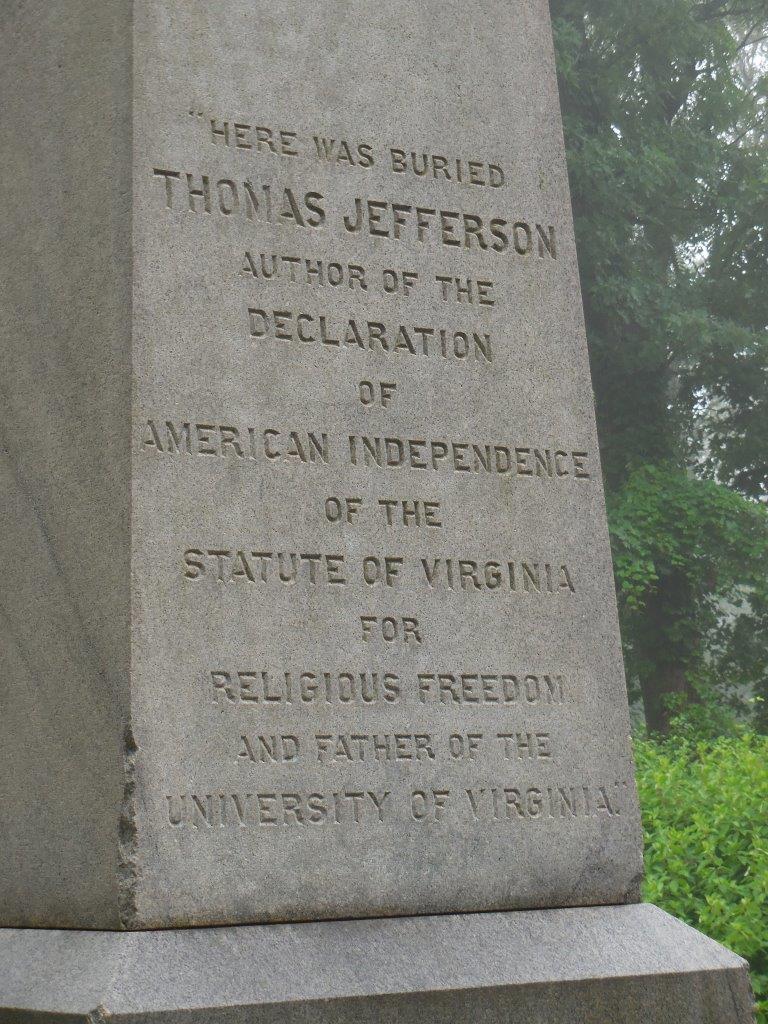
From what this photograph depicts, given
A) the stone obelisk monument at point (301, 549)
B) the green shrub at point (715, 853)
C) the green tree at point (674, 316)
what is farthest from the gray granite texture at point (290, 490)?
the green tree at point (674, 316)

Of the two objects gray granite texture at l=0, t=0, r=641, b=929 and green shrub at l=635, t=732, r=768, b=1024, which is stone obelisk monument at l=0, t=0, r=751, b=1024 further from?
green shrub at l=635, t=732, r=768, b=1024

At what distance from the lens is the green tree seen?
18703 mm

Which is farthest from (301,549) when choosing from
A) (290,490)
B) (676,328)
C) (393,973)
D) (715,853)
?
Answer: (676,328)

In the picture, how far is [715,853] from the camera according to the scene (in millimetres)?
5602

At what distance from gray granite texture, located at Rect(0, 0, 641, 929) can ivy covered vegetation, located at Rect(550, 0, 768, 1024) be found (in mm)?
13604

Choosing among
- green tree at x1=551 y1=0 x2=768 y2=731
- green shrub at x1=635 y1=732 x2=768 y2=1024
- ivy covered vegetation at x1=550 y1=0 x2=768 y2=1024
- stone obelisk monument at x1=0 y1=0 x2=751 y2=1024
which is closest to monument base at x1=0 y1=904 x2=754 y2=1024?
stone obelisk monument at x1=0 y1=0 x2=751 y2=1024

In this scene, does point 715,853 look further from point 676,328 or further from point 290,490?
point 676,328

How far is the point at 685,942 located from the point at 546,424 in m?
1.38

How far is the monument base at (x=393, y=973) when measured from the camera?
278 cm

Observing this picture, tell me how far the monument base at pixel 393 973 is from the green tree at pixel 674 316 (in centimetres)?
1416

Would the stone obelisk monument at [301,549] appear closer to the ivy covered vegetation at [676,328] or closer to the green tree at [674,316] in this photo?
the ivy covered vegetation at [676,328]

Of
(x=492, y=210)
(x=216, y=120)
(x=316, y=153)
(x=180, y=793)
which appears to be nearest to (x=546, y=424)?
(x=492, y=210)

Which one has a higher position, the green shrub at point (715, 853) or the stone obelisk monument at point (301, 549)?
the stone obelisk monument at point (301, 549)

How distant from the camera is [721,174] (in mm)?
21078
